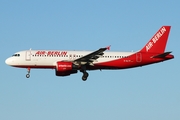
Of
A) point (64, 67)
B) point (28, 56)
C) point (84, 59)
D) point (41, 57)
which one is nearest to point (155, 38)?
point (84, 59)

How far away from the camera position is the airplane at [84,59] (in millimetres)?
66500

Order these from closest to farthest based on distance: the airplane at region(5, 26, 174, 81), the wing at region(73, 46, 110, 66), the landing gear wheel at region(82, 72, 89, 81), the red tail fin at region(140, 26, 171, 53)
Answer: the wing at region(73, 46, 110, 66)
the airplane at region(5, 26, 174, 81)
the landing gear wheel at region(82, 72, 89, 81)
the red tail fin at region(140, 26, 171, 53)

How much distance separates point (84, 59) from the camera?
218 feet

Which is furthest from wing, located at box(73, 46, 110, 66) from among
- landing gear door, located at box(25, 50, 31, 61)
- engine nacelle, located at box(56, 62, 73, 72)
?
landing gear door, located at box(25, 50, 31, 61)

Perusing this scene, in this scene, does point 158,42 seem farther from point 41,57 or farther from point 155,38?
point 41,57

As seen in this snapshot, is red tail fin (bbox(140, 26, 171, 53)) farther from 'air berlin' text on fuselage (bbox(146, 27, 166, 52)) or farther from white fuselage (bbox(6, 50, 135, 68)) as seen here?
white fuselage (bbox(6, 50, 135, 68))

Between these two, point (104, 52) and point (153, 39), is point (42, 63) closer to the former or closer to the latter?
point (104, 52)

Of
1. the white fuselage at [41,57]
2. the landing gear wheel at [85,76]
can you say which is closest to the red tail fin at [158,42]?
the white fuselage at [41,57]

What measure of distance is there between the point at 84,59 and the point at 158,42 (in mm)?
12227

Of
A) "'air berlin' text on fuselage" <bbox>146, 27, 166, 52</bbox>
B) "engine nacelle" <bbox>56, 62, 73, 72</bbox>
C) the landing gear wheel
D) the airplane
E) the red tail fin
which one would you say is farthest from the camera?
"'air berlin' text on fuselage" <bbox>146, 27, 166, 52</bbox>

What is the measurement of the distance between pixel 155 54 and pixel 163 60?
1.83 m

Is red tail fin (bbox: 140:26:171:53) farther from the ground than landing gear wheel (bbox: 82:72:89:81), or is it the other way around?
red tail fin (bbox: 140:26:171:53)

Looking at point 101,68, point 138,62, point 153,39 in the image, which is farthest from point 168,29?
point 101,68

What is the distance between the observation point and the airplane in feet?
218
